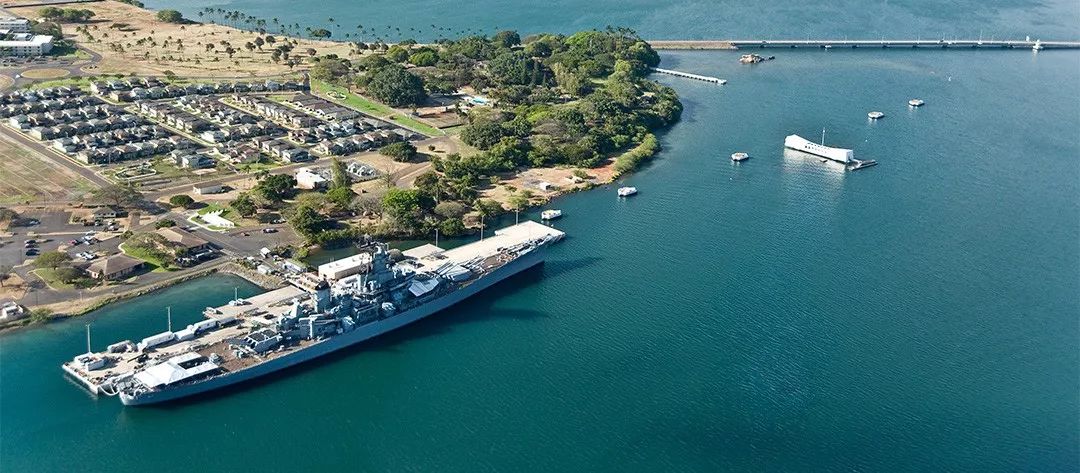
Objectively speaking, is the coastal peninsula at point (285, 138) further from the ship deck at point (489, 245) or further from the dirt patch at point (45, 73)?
the ship deck at point (489, 245)

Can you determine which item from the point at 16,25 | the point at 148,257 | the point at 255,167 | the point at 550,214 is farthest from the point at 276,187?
the point at 16,25

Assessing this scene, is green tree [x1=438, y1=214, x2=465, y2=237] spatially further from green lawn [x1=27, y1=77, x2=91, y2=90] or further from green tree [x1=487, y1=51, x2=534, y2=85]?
green lawn [x1=27, y1=77, x2=91, y2=90]

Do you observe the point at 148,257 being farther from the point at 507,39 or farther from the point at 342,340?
the point at 507,39

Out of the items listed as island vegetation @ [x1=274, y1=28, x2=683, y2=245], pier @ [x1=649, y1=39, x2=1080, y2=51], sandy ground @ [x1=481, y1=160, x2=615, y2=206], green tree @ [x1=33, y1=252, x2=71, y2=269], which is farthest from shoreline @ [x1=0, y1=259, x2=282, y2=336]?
pier @ [x1=649, y1=39, x2=1080, y2=51]

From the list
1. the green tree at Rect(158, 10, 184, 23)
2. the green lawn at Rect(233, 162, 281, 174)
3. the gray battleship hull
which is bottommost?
the gray battleship hull

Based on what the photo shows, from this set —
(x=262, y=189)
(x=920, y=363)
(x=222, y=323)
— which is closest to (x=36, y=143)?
(x=262, y=189)

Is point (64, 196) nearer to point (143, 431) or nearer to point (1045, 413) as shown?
point (143, 431)

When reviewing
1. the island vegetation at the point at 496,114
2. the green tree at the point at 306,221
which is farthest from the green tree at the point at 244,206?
the green tree at the point at 306,221
